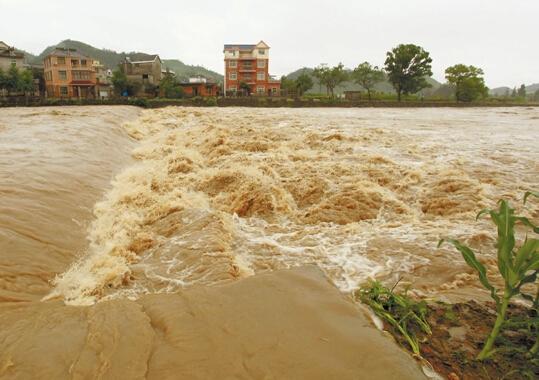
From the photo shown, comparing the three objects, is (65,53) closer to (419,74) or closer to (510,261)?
(419,74)

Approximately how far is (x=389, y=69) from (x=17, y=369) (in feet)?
166

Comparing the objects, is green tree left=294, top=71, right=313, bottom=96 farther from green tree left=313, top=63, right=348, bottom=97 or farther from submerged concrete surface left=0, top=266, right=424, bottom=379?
submerged concrete surface left=0, top=266, right=424, bottom=379

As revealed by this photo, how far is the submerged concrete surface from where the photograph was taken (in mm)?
1841

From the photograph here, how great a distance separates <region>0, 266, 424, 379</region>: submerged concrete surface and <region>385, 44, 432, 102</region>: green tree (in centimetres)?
4888

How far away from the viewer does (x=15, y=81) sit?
3831 cm

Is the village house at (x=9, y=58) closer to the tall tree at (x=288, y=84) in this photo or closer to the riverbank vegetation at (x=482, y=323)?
the tall tree at (x=288, y=84)

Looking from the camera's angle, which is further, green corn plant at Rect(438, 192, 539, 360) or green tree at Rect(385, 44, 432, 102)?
green tree at Rect(385, 44, 432, 102)

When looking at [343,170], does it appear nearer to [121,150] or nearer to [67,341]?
[67,341]

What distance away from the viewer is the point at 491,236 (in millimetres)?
4535

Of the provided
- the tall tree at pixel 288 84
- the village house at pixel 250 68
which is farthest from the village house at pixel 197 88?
the tall tree at pixel 288 84

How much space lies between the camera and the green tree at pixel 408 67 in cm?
4472

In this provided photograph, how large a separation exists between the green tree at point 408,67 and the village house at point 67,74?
41119mm

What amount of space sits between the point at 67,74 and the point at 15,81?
847cm

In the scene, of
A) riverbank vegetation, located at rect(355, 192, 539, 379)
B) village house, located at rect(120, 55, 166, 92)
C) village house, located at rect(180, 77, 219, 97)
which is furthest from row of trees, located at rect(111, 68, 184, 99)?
riverbank vegetation, located at rect(355, 192, 539, 379)
